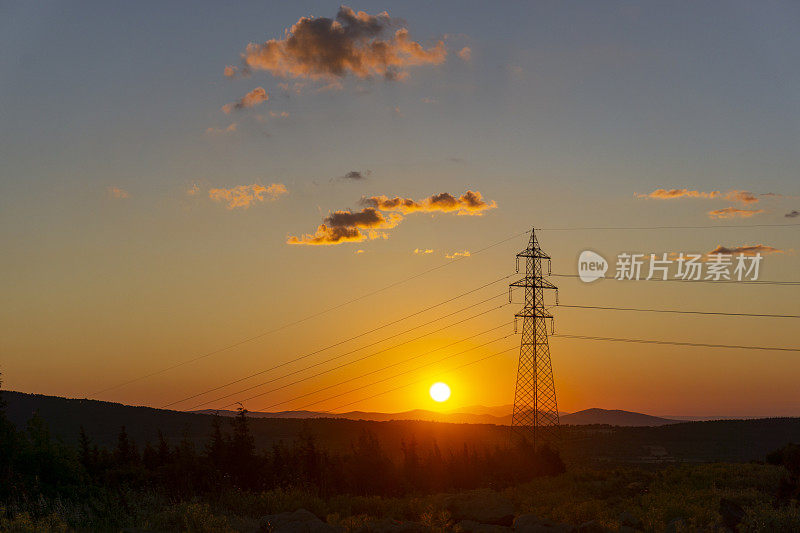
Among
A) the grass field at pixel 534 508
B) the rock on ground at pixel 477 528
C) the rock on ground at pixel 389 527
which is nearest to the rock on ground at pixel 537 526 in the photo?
the rock on ground at pixel 477 528

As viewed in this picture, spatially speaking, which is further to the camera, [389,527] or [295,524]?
[389,527]

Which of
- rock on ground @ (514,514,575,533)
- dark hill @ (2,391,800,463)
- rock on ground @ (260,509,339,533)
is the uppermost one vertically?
dark hill @ (2,391,800,463)

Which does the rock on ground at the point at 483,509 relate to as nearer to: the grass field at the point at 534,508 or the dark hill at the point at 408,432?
the grass field at the point at 534,508

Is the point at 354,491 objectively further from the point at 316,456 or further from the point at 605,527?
the point at 605,527

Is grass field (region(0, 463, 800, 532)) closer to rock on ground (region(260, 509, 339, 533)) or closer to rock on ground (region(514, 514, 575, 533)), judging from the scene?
rock on ground (region(260, 509, 339, 533))

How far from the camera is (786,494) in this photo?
3378 centimetres

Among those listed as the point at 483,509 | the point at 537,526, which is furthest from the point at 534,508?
the point at 537,526

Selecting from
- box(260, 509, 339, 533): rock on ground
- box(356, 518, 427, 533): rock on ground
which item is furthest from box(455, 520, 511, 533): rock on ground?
box(260, 509, 339, 533): rock on ground

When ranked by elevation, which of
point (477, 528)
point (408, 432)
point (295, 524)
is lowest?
point (477, 528)

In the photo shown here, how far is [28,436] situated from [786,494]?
3439 centimetres

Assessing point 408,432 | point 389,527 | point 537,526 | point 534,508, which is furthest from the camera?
point 408,432

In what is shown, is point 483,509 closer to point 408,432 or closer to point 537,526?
point 537,526

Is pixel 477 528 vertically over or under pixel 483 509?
under

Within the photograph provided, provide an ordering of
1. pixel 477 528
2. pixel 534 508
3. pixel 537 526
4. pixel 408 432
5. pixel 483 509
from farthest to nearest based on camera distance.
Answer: pixel 408 432, pixel 534 508, pixel 483 509, pixel 477 528, pixel 537 526
